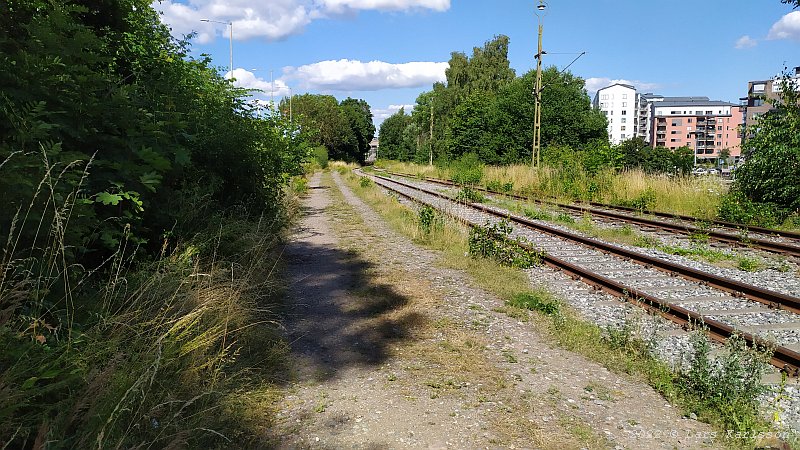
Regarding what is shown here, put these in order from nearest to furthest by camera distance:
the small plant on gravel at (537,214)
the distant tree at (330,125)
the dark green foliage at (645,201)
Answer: the small plant on gravel at (537,214), the dark green foliage at (645,201), the distant tree at (330,125)

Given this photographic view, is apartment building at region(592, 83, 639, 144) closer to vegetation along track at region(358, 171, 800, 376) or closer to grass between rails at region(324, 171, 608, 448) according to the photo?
vegetation along track at region(358, 171, 800, 376)

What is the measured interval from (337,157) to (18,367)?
89720 millimetres

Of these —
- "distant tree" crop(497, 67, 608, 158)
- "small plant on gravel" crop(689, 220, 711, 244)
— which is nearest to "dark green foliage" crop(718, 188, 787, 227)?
"small plant on gravel" crop(689, 220, 711, 244)

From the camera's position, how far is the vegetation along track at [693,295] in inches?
231

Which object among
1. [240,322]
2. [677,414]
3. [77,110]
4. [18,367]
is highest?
[77,110]

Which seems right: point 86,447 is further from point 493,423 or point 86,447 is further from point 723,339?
point 723,339

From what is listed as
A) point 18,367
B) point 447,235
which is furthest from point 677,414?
point 447,235

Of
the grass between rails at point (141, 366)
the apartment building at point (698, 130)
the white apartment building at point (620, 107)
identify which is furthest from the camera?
the white apartment building at point (620, 107)

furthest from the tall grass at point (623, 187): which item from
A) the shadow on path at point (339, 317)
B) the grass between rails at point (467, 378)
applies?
the shadow on path at point (339, 317)

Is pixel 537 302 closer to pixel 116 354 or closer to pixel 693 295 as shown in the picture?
pixel 693 295

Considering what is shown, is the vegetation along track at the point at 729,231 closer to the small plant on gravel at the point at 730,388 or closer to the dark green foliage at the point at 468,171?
the small plant on gravel at the point at 730,388

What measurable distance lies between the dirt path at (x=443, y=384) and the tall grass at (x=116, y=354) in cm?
45

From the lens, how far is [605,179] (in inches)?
859

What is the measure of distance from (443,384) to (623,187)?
18.0 m
